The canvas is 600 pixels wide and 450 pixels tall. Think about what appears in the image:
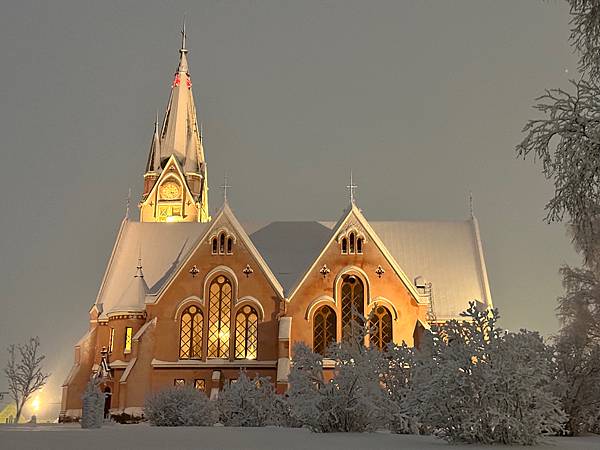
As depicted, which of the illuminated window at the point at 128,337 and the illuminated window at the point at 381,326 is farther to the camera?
the illuminated window at the point at 128,337

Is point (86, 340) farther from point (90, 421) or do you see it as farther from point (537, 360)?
point (537, 360)

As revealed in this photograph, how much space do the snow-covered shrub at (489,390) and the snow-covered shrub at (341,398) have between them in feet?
13.9

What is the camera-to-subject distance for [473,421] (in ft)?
56.3

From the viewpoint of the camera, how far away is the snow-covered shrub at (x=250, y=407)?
101ft

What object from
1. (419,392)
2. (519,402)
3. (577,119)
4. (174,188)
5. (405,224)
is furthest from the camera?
(174,188)

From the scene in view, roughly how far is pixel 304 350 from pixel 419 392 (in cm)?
762

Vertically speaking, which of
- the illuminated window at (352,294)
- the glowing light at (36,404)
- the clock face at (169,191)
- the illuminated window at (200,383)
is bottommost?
the illuminated window at (200,383)

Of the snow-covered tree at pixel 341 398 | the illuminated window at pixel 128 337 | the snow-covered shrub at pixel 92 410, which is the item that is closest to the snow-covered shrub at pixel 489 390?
the snow-covered tree at pixel 341 398

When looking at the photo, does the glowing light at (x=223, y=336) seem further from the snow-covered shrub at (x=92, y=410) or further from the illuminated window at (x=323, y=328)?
the snow-covered shrub at (x=92, y=410)

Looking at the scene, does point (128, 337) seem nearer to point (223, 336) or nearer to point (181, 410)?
point (223, 336)

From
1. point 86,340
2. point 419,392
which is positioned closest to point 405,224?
point 86,340

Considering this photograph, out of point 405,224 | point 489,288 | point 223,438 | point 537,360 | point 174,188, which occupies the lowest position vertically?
point 223,438

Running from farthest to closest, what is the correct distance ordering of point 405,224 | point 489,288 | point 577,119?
point 405,224 < point 489,288 < point 577,119

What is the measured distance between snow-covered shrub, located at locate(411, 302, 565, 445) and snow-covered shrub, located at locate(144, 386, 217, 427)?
44.5ft
